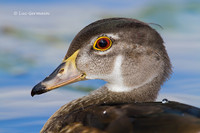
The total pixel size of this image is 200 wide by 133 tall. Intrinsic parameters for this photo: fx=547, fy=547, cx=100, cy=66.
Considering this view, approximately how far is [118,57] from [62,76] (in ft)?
1.92

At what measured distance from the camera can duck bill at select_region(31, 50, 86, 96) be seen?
17.4ft

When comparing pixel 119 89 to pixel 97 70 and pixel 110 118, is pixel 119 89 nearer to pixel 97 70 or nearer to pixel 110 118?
pixel 97 70

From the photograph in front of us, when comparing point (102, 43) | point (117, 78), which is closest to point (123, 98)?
point (117, 78)

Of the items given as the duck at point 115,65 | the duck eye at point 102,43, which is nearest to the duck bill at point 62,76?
the duck at point 115,65

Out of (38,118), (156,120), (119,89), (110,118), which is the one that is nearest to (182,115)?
(156,120)

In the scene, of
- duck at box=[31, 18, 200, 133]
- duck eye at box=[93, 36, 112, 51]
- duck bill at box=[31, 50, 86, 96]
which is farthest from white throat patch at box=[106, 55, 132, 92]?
duck bill at box=[31, 50, 86, 96]

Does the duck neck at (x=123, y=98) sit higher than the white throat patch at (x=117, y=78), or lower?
lower

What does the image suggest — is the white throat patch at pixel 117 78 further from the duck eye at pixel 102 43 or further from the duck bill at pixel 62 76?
the duck bill at pixel 62 76

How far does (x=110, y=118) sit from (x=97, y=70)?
977 millimetres

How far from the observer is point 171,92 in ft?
25.2

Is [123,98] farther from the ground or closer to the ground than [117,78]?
closer to the ground

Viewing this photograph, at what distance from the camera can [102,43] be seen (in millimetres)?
5375

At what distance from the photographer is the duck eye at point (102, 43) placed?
5367mm

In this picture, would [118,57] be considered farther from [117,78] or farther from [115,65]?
[117,78]
